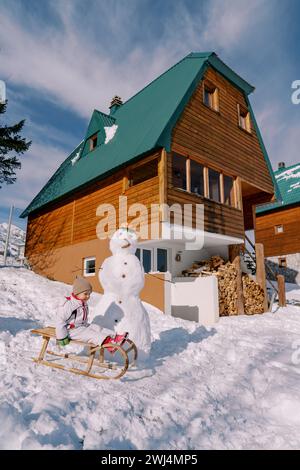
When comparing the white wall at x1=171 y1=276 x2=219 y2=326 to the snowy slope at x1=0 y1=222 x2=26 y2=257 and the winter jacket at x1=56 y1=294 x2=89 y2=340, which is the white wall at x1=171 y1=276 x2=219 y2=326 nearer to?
the winter jacket at x1=56 y1=294 x2=89 y2=340

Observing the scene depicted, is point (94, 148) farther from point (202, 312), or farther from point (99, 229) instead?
point (202, 312)

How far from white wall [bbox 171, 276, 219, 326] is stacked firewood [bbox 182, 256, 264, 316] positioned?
77 centimetres

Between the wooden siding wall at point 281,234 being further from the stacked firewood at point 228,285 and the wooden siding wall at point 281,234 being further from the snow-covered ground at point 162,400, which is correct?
the snow-covered ground at point 162,400

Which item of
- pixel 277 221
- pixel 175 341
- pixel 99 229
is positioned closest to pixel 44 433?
pixel 175 341

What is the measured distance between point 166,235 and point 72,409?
6.26 m

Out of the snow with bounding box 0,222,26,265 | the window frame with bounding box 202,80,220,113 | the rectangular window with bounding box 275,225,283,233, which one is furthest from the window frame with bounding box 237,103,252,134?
the snow with bounding box 0,222,26,265

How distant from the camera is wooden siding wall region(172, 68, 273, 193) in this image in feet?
33.9

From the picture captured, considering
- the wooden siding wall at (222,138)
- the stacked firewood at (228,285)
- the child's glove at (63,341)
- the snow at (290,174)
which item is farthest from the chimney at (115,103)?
the snow at (290,174)

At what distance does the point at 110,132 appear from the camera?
43.3ft

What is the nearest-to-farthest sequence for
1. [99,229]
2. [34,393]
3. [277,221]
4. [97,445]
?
[97,445], [34,393], [99,229], [277,221]

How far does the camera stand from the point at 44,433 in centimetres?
253

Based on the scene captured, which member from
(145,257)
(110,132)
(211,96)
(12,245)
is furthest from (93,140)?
(12,245)

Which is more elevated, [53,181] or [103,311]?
[53,181]
